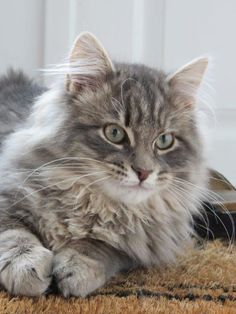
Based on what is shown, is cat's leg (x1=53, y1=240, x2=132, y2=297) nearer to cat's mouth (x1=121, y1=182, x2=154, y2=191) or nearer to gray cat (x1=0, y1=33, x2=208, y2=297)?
gray cat (x1=0, y1=33, x2=208, y2=297)

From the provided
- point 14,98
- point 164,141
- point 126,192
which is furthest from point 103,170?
point 14,98

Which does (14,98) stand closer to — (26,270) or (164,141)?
(164,141)

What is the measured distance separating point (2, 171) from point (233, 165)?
1.01 m

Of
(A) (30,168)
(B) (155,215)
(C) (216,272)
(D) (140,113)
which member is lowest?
(C) (216,272)

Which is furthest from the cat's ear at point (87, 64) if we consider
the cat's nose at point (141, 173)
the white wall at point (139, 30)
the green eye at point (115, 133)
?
the white wall at point (139, 30)

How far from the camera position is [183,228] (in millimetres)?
1290

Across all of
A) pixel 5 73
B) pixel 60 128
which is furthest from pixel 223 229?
pixel 5 73

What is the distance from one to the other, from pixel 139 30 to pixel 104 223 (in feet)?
3.10

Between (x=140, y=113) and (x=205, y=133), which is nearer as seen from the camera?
(x=140, y=113)

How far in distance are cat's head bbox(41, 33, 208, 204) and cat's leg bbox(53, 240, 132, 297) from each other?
129 millimetres

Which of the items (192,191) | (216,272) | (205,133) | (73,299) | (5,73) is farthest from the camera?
(5,73)

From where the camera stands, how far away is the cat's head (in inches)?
44.4

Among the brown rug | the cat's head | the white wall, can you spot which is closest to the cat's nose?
the cat's head

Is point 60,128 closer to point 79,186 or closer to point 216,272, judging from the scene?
point 79,186
